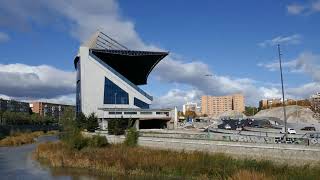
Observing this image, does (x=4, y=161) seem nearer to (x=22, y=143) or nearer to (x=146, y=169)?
(x=146, y=169)

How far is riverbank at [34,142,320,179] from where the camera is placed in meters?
31.7

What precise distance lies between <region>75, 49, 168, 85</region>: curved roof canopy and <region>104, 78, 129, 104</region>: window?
9487mm

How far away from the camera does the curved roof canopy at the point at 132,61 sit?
138450mm

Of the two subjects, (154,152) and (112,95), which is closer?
(154,152)

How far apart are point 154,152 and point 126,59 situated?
325 ft

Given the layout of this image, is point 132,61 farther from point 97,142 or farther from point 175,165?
point 175,165

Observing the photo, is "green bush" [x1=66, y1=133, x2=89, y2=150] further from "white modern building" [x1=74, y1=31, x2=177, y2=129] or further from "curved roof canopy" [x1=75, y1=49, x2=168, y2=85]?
"curved roof canopy" [x1=75, y1=49, x2=168, y2=85]

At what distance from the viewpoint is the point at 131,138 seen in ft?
189

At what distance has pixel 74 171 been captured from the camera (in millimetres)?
45156

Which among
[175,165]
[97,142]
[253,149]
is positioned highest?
[253,149]

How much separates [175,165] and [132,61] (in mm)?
110225

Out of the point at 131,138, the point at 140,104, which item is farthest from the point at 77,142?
the point at 140,104

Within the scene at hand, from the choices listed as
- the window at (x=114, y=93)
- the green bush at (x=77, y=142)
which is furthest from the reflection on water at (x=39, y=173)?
the window at (x=114, y=93)


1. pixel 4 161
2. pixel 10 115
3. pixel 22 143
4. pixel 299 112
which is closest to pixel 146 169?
pixel 4 161
